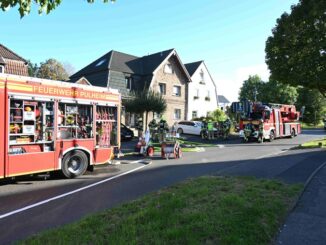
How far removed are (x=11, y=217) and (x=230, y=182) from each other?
4.97 metres

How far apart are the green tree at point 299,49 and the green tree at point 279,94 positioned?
4774 cm

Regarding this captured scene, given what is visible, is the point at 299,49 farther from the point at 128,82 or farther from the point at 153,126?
the point at 128,82

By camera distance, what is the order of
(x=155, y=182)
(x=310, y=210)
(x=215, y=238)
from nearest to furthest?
(x=215, y=238), (x=310, y=210), (x=155, y=182)

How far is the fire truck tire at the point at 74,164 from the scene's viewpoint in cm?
1102

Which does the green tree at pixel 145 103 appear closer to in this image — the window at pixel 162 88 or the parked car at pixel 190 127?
the parked car at pixel 190 127

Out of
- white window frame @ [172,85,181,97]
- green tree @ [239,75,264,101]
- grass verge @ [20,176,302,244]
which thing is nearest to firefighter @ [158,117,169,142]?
grass verge @ [20,176,302,244]

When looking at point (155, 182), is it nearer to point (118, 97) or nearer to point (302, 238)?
point (118, 97)

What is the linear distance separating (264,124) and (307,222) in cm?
2183

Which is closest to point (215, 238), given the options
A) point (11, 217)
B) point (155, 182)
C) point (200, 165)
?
point (11, 217)

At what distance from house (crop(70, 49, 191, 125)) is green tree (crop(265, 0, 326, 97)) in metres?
15.3

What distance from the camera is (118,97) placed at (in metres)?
13.1

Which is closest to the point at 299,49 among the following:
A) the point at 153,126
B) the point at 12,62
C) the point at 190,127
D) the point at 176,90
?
the point at 153,126

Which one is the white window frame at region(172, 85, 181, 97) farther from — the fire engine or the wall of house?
the fire engine

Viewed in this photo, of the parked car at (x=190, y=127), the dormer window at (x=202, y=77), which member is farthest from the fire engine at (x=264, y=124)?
the dormer window at (x=202, y=77)
